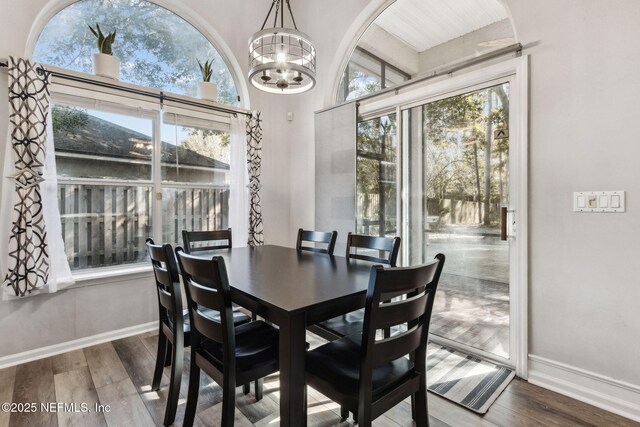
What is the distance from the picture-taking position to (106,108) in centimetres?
272

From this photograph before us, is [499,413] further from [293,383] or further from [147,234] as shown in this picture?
[147,234]

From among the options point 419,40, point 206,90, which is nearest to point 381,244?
point 419,40

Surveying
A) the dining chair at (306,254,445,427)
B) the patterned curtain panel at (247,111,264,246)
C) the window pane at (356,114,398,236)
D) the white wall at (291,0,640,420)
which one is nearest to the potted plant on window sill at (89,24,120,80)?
the patterned curtain panel at (247,111,264,246)

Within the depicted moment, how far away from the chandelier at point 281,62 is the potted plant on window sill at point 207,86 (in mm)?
1344

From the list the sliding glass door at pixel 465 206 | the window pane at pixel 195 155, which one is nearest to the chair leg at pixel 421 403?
the sliding glass door at pixel 465 206

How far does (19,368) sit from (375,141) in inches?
133

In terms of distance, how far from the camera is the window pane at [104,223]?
2639 millimetres

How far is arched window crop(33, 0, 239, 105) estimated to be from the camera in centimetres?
258

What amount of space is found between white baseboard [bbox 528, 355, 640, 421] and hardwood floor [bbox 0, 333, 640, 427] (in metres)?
0.05

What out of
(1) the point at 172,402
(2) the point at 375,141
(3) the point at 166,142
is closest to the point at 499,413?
(1) the point at 172,402

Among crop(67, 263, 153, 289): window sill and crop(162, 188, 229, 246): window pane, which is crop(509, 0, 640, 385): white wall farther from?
crop(67, 263, 153, 289): window sill

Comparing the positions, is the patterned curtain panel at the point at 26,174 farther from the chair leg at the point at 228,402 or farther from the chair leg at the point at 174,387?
the chair leg at the point at 228,402

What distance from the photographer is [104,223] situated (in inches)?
110

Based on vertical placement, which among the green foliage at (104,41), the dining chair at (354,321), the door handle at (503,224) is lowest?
the dining chair at (354,321)
